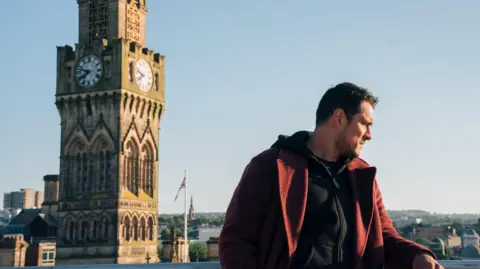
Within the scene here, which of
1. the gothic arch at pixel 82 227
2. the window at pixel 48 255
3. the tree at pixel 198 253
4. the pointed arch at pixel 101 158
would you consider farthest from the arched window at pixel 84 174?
the tree at pixel 198 253

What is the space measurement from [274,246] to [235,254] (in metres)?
0.22

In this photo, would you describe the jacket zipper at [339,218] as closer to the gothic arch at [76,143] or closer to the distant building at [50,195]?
the gothic arch at [76,143]

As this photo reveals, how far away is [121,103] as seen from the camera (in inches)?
2360

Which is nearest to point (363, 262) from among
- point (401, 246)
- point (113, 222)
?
point (401, 246)

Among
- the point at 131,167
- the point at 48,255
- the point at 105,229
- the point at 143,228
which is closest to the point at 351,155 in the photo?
the point at 105,229

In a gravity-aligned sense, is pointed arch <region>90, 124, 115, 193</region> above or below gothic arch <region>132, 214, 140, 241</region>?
above

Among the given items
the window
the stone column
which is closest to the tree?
the window

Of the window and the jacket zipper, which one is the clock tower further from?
the jacket zipper

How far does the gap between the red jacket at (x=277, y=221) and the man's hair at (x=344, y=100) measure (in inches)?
12.2

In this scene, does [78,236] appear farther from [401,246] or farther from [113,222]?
[401,246]

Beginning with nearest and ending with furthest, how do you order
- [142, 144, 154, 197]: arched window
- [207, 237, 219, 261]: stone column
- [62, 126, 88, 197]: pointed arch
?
[207, 237, 219, 261]: stone column, [62, 126, 88, 197]: pointed arch, [142, 144, 154, 197]: arched window

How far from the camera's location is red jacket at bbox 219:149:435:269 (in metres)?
4.07

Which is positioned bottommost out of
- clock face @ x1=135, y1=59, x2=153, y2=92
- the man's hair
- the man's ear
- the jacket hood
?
the jacket hood

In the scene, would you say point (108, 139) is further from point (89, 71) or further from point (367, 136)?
point (367, 136)
